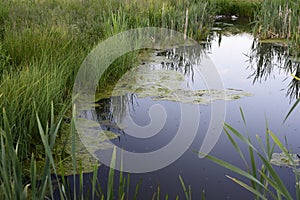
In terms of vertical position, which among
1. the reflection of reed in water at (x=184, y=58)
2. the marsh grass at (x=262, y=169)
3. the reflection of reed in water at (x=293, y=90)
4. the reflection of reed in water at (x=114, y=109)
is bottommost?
the reflection of reed in water at (x=293, y=90)

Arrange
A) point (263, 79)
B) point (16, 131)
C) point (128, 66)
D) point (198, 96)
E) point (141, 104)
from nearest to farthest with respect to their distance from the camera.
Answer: point (16, 131) < point (141, 104) < point (198, 96) < point (128, 66) < point (263, 79)

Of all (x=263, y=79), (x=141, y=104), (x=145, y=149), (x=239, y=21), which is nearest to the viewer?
(x=145, y=149)

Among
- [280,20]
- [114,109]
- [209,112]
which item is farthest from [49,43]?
[280,20]

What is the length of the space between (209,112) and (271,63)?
239cm

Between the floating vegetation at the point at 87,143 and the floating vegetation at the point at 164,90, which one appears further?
the floating vegetation at the point at 164,90

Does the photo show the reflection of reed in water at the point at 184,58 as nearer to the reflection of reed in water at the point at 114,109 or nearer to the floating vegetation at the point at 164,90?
the floating vegetation at the point at 164,90

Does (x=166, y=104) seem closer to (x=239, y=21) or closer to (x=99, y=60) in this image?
(x=99, y=60)

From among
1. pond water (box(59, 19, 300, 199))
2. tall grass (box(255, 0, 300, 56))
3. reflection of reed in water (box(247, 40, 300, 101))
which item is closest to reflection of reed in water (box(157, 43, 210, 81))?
pond water (box(59, 19, 300, 199))

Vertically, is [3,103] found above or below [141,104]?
above

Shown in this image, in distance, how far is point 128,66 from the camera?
409cm

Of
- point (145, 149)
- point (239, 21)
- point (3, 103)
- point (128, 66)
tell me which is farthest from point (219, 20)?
point (3, 103)

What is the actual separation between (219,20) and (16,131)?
315 inches

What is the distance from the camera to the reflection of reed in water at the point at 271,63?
4.29m

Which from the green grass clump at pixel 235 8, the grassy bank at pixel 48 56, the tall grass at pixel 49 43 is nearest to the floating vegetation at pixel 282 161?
the grassy bank at pixel 48 56
